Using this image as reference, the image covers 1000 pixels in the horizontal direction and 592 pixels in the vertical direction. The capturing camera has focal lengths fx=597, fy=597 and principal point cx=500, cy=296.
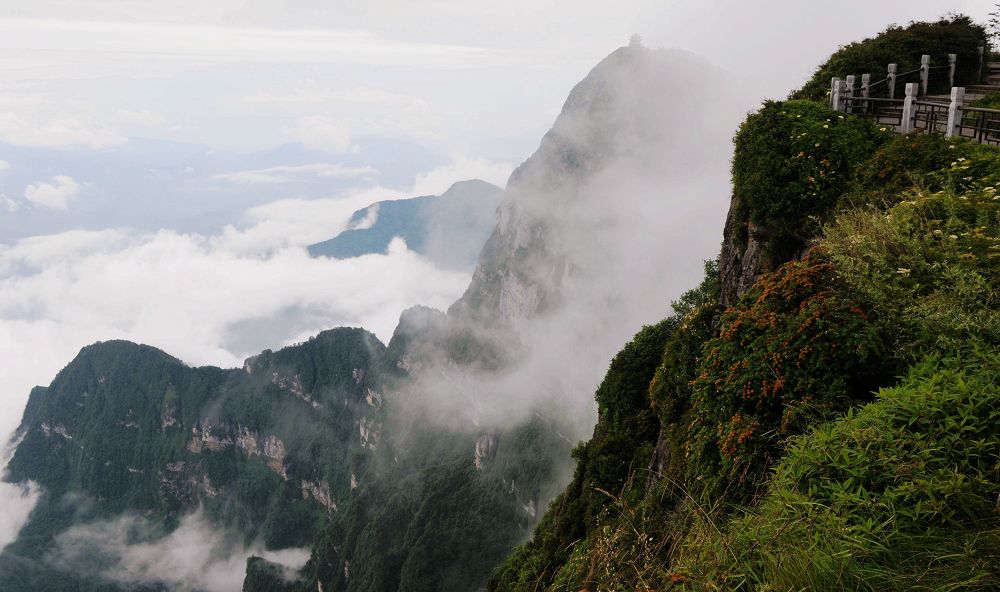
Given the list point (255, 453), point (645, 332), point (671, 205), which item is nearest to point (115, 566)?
point (255, 453)

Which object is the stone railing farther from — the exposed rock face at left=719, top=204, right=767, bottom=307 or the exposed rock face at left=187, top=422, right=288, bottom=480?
the exposed rock face at left=187, top=422, right=288, bottom=480

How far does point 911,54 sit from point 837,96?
6.47 m

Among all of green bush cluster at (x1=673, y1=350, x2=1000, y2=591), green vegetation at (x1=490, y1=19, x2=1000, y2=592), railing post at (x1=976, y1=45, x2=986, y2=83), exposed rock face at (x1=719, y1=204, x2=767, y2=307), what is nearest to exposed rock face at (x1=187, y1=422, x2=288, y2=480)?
exposed rock face at (x1=719, y1=204, x2=767, y2=307)

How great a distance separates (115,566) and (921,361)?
192759 mm

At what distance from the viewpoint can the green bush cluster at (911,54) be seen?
19.3m

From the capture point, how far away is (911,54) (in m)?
19.7

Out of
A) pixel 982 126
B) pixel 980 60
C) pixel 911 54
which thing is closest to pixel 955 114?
pixel 982 126

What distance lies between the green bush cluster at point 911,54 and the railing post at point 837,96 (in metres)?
3.07

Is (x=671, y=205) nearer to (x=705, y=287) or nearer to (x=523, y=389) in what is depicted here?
(x=523, y=389)

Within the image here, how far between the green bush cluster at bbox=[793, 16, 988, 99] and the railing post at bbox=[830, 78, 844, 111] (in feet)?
10.1

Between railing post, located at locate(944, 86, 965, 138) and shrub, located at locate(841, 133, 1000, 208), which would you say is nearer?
shrub, located at locate(841, 133, 1000, 208)

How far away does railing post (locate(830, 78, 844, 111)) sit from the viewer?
16.0 meters

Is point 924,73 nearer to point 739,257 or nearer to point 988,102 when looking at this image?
point 988,102

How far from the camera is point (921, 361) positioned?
6.57 metres
